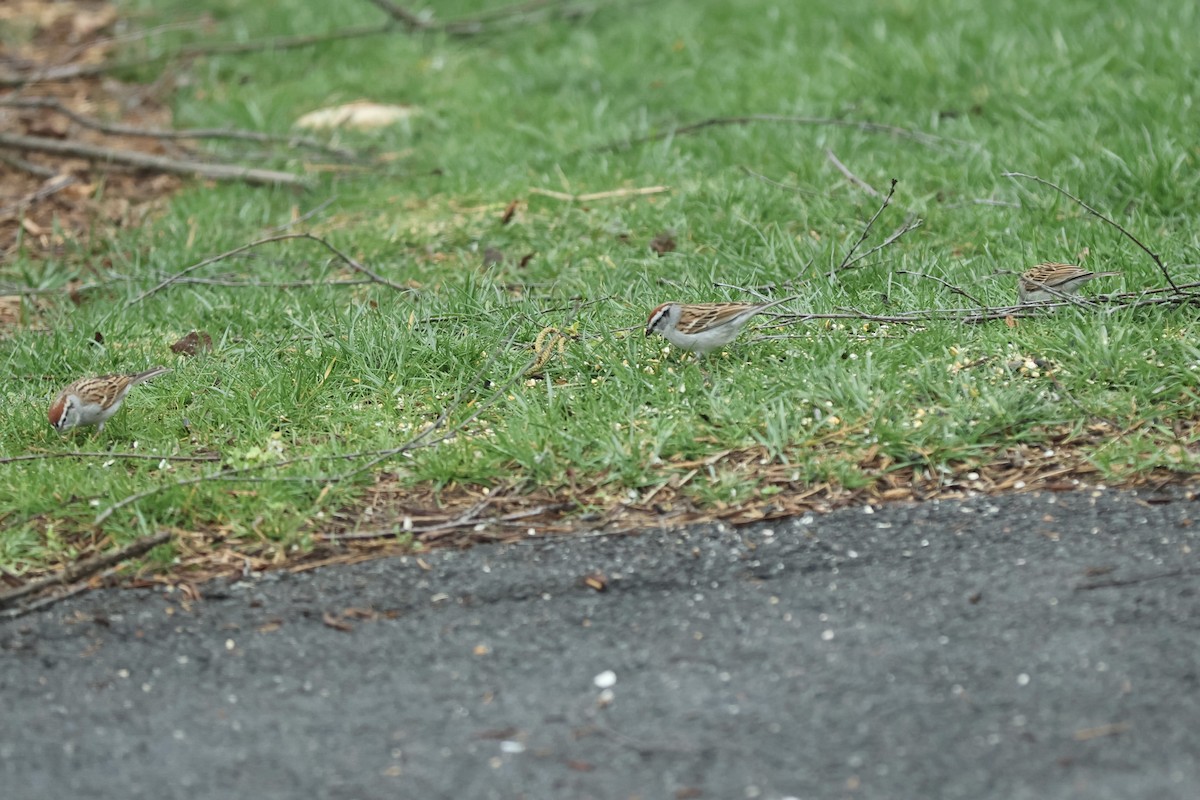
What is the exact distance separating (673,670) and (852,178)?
4.08 meters

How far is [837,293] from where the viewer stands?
5566mm

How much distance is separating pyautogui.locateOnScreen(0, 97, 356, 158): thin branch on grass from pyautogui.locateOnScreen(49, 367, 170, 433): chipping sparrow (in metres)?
3.91

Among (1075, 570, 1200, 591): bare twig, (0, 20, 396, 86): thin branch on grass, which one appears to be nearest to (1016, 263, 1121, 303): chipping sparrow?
(1075, 570, 1200, 591): bare twig

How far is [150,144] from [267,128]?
2.86 feet

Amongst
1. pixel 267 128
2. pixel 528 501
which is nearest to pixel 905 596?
pixel 528 501

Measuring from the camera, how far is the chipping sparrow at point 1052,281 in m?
5.04

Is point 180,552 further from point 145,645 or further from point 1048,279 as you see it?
point 1048,279

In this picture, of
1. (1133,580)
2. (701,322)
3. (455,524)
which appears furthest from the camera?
(701,322)

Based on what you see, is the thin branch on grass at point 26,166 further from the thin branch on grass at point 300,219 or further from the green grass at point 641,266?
the thin branch on grass at point 300,219

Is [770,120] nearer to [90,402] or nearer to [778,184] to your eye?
[778,184]

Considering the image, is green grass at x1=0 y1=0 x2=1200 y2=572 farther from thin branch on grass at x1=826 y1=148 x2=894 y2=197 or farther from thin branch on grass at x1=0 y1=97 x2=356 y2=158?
thin branch on grass at x1=0 y1=97 x2=356 y2=158

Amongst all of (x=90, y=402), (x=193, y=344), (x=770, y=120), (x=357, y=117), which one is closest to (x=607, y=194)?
(x=770, y=120)

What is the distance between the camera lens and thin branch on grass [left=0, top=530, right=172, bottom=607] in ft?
12.9

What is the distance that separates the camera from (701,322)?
15.8 feet
